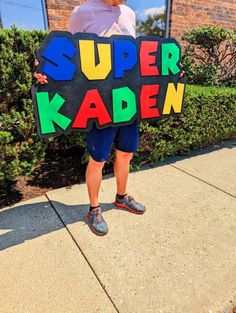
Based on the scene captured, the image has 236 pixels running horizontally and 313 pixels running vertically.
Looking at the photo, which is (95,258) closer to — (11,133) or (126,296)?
(126,296)

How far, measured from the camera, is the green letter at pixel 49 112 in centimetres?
176

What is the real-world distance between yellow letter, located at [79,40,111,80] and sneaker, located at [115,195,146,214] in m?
1.17

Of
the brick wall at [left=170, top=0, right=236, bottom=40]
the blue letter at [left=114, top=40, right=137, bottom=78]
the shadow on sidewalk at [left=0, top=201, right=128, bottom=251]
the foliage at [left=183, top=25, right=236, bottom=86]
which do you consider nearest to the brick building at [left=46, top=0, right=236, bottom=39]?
the brick wall at [left=170, top=0, right=236, bottom=40]

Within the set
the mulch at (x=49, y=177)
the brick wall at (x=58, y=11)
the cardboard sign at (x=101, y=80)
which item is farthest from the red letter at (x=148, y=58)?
the brick wall at (x=58, y=11)

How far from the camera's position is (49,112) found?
5.92 feet

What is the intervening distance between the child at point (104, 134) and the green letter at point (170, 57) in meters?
0.31

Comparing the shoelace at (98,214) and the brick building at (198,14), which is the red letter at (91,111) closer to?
the shoelace at (98,214)

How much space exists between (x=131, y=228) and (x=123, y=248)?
10.1 inches

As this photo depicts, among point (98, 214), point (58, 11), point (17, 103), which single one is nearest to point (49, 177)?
point (17, 103)

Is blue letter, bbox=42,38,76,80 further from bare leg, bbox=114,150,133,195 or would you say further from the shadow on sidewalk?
the shadow on sidewalk

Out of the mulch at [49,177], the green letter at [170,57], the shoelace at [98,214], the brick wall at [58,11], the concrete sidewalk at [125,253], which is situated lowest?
the concrete sidewalk at [125,253]

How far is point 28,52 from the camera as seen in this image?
99.0 inches

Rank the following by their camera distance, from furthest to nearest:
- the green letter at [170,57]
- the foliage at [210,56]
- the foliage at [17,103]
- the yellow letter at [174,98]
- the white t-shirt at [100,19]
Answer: the foliage at [210,56] → the foliage at [17,103] → the yellow letter at [174,98] → the green letter at [170,57] → the white t-shirt at [100,19]

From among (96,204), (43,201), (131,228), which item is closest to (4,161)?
(43,201)
